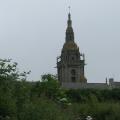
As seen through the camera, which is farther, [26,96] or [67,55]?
[67,55]

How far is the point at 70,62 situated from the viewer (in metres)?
140

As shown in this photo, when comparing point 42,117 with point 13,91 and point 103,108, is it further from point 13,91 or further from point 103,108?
point 103,108

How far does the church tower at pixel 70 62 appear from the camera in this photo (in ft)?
445

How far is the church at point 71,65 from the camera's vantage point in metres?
134

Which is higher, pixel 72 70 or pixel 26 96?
pixel 72 70

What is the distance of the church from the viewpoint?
13400cm

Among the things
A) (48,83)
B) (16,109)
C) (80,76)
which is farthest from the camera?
(80,76)

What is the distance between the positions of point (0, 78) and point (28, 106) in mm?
915

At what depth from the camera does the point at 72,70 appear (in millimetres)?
137000

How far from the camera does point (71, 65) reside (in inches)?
5453

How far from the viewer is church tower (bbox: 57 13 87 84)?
136m

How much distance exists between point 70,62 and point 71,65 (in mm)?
1200

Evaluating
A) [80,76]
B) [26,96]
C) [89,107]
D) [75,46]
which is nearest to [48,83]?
[89,107]

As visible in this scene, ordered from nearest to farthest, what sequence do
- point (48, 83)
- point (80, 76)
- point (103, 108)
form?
point (103, 108) → point (48, 83) → point (80, 76)
